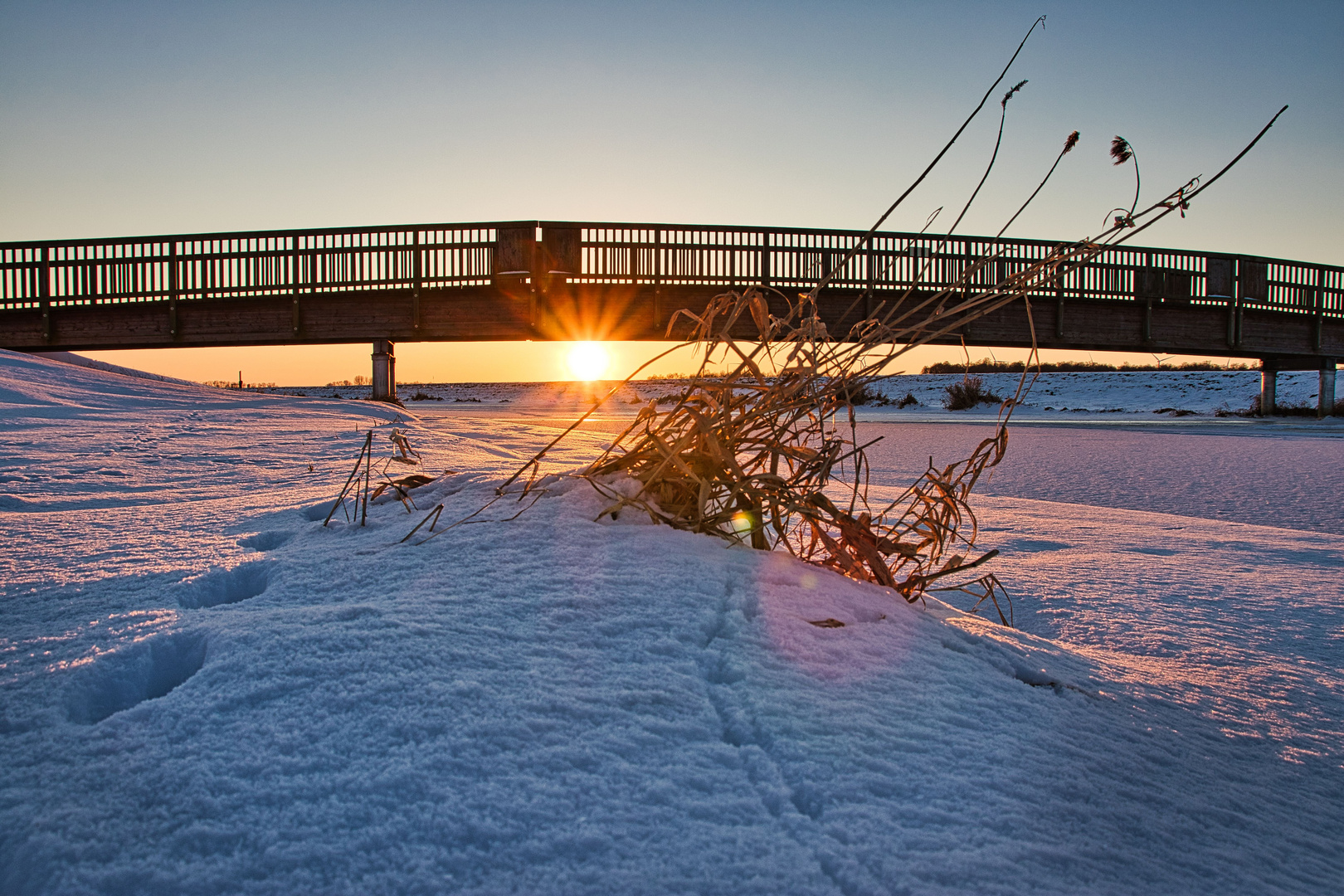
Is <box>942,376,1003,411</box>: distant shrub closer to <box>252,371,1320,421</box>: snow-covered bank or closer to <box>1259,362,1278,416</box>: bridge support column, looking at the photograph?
<box>252,371,1320,421</box>: snow-covered bank

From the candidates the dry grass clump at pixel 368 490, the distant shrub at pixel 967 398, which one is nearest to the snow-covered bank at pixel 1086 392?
the distant shrub at pixel 967 398

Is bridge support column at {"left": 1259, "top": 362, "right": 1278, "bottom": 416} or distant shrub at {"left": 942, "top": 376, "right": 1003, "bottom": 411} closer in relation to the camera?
bridge support column at {"left": 1259, "top": 362, "right": 1278, "bottom": 416}

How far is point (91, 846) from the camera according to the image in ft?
1.51

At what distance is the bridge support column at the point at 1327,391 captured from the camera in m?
12.4

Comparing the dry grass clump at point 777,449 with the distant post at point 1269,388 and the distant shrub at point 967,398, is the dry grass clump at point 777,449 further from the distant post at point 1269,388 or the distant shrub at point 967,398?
the distant post at point 1269,388

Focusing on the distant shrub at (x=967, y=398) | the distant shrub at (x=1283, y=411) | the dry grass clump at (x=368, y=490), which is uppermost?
the distant shrub at (x=967, y=398)

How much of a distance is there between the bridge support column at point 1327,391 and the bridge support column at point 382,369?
14986mm

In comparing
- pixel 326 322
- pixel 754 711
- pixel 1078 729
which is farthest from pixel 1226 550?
pixel 326 322

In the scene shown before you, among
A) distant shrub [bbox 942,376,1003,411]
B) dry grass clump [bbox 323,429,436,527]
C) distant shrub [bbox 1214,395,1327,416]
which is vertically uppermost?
distant shrub [bbox 942,376,1003,411]

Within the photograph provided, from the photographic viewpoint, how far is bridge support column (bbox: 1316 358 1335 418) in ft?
40.8

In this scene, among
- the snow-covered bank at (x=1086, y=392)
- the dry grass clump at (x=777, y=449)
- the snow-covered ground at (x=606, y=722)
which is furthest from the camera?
the snow-covered bank at (x=1086, y=392)

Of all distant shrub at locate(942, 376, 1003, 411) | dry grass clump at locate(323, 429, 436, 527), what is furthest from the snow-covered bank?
dry grass clump at locate(323, 429, 436, 527)

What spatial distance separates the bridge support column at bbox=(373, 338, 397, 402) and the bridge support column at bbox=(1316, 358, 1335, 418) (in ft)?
49.2

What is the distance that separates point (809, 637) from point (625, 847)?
405mm
